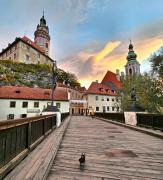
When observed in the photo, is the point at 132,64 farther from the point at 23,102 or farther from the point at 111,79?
the point at 23,102

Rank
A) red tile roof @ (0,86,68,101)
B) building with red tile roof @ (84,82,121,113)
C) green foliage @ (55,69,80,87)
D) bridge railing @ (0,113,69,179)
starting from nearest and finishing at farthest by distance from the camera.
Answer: bridge railing @ (0,113,69,179)
red tile roof @ (0,86,68,101)
building with red tile roof @ (84,82,121,113)
green foliage @ (55,69,80,87)

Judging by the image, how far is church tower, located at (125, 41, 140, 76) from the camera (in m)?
76.1

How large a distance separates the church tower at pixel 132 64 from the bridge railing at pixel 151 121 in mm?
67935

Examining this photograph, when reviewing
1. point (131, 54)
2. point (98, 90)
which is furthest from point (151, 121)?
point (131, 54)

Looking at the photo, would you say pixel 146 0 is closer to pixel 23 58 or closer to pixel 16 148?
pixel 16 148

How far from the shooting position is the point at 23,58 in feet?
200

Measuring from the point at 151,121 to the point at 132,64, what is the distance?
243ft

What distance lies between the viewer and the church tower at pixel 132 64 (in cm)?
7612

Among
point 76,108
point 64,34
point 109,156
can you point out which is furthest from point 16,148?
point 76,108

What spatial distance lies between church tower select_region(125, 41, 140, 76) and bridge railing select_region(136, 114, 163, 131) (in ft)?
223

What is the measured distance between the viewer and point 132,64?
3120 inches

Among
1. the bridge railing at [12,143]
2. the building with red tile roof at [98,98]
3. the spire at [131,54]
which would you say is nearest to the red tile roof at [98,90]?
the building with red tile roof at [98,98]

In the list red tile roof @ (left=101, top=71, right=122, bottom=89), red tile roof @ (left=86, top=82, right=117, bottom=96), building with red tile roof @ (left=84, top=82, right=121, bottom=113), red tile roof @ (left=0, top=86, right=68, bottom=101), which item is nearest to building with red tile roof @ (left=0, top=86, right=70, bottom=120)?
red tile roof @ (left=0, top=86, right=68, bottom=101)

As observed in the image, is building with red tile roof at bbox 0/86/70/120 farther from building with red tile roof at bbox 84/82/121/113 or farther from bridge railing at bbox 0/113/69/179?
bridge railing at bbox 0/113/69/179
